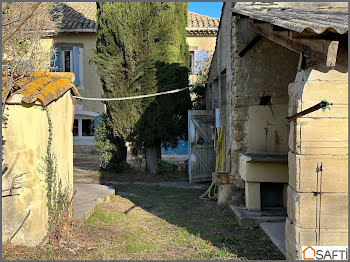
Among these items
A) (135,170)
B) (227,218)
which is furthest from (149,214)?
(135,170)

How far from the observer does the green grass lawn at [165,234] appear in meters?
5.09

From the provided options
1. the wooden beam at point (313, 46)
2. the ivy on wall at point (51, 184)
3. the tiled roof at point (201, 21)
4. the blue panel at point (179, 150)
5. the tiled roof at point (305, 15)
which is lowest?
the blue panel at point (179, 150)

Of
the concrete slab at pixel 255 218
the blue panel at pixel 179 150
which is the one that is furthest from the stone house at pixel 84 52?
the concrete slab at pixel 255 218

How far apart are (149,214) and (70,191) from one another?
1866 mm

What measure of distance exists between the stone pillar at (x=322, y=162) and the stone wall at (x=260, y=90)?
3.39 meters

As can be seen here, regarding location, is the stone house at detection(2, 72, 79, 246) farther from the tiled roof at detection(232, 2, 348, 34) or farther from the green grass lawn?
the tiled roof at detection(232, 2, 348, 34)

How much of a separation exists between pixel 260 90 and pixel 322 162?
146 inches

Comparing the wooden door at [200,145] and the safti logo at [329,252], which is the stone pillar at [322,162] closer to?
the safti logo at [329,252]

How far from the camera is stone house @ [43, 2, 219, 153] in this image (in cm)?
1636

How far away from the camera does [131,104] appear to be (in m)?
11.9

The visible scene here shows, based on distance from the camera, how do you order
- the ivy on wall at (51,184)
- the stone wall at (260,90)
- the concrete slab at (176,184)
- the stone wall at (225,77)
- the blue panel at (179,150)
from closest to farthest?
the ivy on wall at (51,184) < the stone wall at (260,90) < the stone wall at (225,77) < the concrete slab at (176,184) < the blue panel at (179,150)

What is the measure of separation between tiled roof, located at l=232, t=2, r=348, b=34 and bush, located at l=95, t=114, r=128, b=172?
698cm

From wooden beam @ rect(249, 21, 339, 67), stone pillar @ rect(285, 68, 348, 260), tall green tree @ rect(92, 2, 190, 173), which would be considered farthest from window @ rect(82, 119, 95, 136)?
stone pillar @ rect(285, 68, 348, 260)

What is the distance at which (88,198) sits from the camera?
26.0 ft
